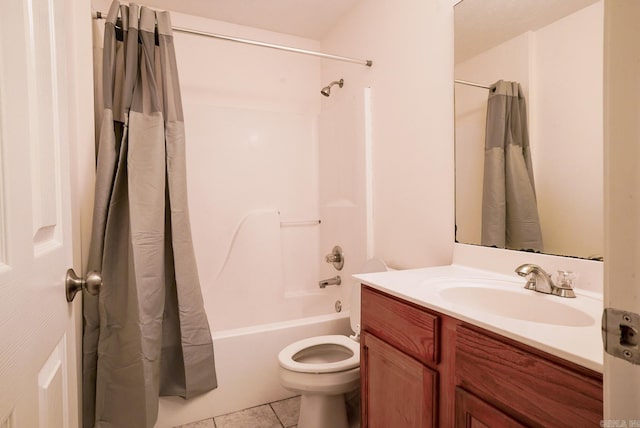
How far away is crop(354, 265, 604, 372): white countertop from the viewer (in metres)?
0.62

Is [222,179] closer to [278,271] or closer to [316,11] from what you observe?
[278,271]

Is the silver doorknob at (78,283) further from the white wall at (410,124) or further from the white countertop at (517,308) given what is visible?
the white wall at (410,124)

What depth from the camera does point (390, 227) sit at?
185 cm

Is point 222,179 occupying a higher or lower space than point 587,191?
higher

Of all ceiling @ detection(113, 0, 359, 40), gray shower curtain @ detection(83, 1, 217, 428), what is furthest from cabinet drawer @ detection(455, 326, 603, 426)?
ceiling @ detection(113, 0, 359, 40)

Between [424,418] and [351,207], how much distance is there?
4.55 ft

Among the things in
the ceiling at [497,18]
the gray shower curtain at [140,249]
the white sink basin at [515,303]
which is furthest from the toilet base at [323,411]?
the ceiling at [497,18]

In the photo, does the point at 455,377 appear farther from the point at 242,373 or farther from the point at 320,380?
the point at 242,373

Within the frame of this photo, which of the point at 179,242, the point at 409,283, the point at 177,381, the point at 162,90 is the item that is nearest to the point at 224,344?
the point at 177,381

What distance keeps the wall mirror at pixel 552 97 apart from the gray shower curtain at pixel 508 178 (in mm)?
24

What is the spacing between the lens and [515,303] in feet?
3.36

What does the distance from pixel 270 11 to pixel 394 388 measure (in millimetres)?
2391

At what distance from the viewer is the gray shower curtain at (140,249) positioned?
1.45m

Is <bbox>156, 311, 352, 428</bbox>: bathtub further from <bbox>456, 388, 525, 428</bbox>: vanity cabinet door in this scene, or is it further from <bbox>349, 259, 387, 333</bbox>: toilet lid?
<bbox>456, 388, 525, 428</bbox>: vanity cabinet door
